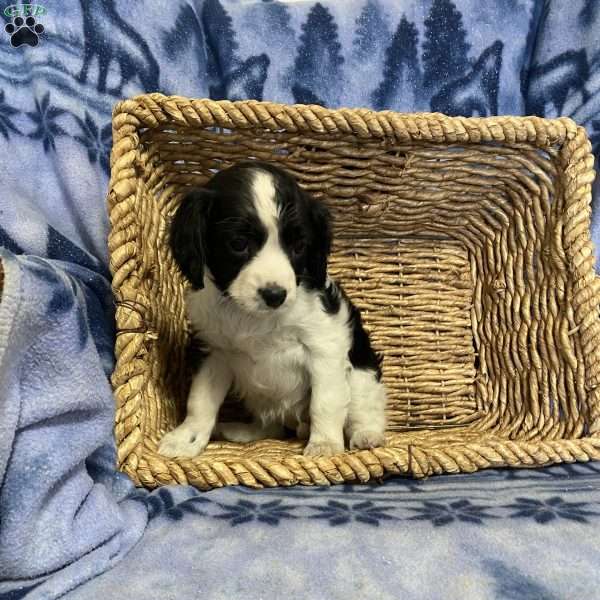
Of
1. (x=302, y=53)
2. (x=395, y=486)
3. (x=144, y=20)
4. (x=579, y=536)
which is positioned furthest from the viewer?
(x=302, y=53)

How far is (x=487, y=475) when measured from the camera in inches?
70.8

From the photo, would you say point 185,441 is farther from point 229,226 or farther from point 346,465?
point 229,226

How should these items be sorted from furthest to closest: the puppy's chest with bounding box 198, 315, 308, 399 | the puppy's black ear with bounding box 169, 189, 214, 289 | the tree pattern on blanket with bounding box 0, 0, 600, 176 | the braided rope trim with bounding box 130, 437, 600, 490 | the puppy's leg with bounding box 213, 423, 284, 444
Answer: the tree pattern on blanket with bounding box 0, 0, 600, 176 → the puppy's leg with bounding box 213, 423, 284, 444 → the puppy's chest with bounding box 198, 315, 308, 399 → the puppy's black ear with bounding box 169, 189, 214, 289 → the braided rope trim with bounding box 130, 437, 600, 490

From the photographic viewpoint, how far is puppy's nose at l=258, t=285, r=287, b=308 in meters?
1.66

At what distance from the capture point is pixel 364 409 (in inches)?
87.0

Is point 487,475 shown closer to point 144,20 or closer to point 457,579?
point 457,579

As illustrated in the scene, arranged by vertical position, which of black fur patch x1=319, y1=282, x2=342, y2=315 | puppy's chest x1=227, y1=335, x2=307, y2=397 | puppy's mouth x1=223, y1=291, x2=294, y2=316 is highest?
puppy's mouth x1=223, y1=291, x2=294, y2=316

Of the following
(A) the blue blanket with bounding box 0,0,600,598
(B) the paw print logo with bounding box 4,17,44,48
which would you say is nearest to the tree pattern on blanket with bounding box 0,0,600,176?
(A) the blue blanket with bounding box 0,0,600,598

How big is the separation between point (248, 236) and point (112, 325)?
21.1 inches

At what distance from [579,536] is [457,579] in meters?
0.36

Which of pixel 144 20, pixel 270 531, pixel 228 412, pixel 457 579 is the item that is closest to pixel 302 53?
pixel 144 20

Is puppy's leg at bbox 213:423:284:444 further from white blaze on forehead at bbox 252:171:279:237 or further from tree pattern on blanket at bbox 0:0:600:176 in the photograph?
tree pattern on blanket at bbox 0:0:600:176

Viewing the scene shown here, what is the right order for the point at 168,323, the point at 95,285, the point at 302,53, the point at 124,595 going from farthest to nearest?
the point at 302,53, the point at 168,323, the point at 95,285, the point at 124,595

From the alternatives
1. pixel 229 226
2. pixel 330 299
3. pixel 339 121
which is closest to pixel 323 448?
pixel 330 299
